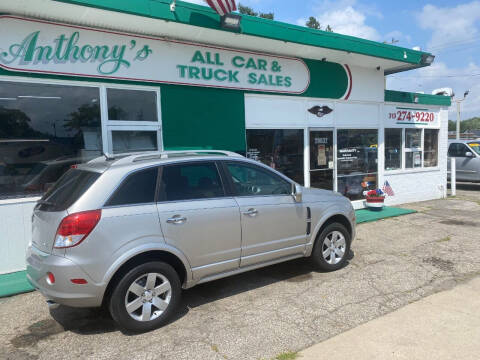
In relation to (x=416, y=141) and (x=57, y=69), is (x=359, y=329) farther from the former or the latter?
(x=416, y=141)

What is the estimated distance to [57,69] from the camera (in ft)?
18.7

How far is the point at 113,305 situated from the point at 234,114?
498cm

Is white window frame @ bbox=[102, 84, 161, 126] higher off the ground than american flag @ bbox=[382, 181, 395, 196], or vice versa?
white window frame @ bbox=[102, 84, 161, 126]

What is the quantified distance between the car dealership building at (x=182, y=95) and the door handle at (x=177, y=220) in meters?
3.02

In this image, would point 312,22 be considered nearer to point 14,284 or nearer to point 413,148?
point 413,148

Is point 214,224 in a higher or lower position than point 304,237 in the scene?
higher

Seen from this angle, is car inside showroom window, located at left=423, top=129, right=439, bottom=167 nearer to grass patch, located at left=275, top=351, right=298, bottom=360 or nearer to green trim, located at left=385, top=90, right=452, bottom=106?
green trim, located at left=385, top=90, right=452, bottom=106

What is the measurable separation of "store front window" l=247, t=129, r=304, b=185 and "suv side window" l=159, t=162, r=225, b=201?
3678 millimetres

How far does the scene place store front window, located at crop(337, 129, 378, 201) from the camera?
31.0ft

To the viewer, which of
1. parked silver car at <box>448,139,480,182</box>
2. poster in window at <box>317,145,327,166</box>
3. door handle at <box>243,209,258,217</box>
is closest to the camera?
door handle at <box>243,209,258,217</box>

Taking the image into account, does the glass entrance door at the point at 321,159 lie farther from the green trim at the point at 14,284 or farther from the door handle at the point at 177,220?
the green trim at the point at 14,284

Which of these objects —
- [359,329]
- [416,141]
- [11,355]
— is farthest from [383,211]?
[11,355]

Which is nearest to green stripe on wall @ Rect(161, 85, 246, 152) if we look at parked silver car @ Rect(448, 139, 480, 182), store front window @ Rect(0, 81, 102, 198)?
store front window @ Rect(0, 81, 102, 198)

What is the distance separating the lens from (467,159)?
14.2 meters
